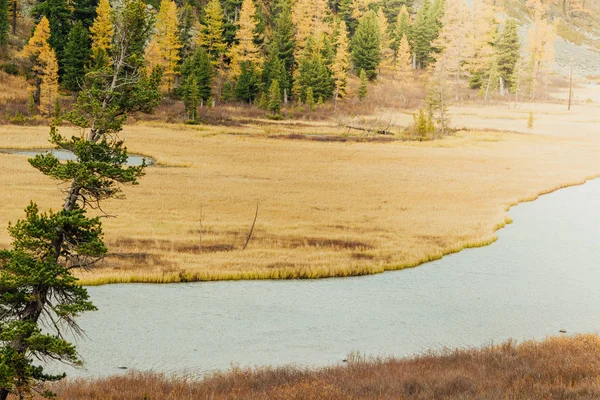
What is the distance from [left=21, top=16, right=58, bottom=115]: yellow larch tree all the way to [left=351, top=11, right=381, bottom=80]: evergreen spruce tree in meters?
55.5

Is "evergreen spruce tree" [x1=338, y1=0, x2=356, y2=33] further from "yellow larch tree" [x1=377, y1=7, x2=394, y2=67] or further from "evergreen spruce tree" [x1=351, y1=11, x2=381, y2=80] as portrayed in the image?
"evergreen spruce tree" [x1=351, y1=11, x2=381, y2=80]

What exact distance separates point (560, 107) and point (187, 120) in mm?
69314

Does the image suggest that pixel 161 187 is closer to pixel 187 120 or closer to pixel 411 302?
pixel 411 302

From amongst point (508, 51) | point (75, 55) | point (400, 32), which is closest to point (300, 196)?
point (75, 55)

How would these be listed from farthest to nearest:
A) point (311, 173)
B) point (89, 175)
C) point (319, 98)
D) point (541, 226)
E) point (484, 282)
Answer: point (319, 98) < point (311, 173) < point (541, 226) < point (484, 282) < point (89, 175)

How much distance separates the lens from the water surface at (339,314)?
17.3m

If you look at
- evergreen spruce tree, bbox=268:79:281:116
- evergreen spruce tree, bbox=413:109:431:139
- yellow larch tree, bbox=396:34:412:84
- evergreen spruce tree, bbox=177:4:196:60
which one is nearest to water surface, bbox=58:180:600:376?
evergreen spruce tree, bbox=413:109:431:139

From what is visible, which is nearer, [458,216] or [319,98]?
[458,216]

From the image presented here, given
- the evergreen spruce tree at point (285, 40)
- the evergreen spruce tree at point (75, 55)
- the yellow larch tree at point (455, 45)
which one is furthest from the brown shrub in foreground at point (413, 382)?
the yellow larch tree at point (455, 45)

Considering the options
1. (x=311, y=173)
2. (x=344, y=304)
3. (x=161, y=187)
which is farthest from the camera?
(x=311, y=173)

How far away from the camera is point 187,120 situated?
3083 inches

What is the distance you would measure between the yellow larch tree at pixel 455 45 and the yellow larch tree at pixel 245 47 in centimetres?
4148

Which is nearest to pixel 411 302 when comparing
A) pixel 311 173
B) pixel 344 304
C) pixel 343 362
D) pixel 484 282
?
pixel 344 304

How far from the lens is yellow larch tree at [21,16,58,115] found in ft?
247
